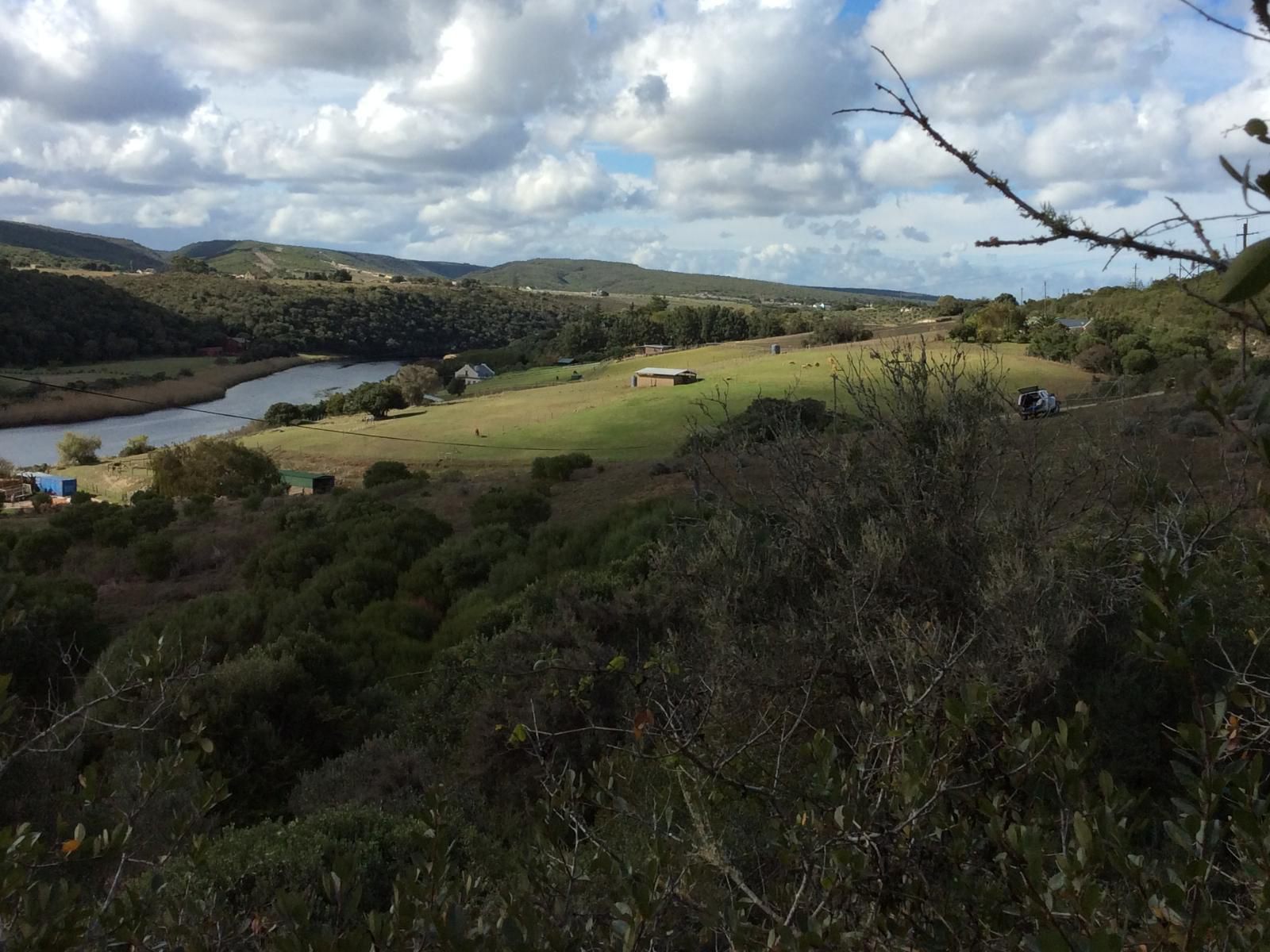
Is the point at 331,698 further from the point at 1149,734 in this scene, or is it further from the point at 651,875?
the point at 651,875

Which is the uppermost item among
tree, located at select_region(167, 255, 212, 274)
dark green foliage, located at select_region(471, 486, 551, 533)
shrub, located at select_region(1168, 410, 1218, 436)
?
tree, located at select_region(167, 255, 212, 274)

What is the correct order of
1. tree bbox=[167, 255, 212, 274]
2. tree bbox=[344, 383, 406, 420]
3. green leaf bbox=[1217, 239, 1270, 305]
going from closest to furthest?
green leaf bbox=[1217, 239, 1270, 305] < tree bbox=[344, 383, 406, 420] < tree bbox=[167, 255, 212, 274]

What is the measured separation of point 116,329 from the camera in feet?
266

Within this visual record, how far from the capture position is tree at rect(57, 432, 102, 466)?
5193 centimetres

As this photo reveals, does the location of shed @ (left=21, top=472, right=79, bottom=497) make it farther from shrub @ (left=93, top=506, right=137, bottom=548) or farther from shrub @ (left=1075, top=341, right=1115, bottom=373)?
shrub @ (left=1075, top=341, right=1115, bottom=373)

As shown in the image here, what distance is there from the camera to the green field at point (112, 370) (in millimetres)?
67250

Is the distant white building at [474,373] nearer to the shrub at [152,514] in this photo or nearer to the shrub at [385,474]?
the shrub at [385,474]

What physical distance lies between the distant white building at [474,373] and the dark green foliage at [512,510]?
53.1 m

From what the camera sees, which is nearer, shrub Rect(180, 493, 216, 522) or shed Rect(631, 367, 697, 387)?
shrub Rect(180, 493, 216, 522)

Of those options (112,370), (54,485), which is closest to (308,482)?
(54,485)

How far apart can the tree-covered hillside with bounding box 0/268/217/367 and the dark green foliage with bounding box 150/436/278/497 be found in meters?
42.0

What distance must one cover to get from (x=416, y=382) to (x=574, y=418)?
2158cm

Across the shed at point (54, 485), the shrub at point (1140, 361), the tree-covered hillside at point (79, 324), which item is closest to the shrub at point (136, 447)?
the shed at point (54, 485)

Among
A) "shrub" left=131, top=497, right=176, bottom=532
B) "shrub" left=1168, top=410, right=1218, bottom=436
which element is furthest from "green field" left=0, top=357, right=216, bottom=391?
"shrub" left=1168, top=410, right=1218, bottom=436
